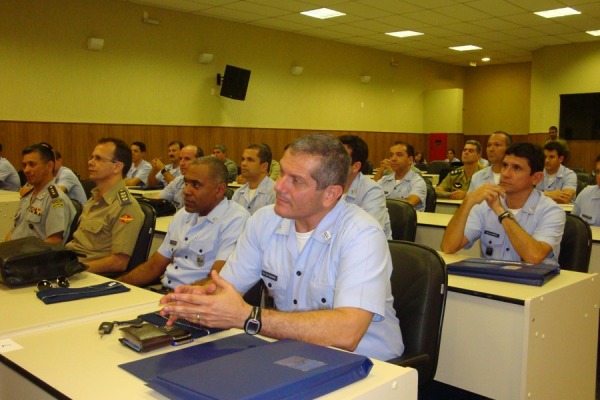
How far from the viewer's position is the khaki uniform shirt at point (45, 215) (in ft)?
11.7

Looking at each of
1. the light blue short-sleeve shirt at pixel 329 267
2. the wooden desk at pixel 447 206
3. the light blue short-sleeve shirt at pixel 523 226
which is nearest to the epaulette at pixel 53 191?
the light blue short-sleeve shirt at pixel 329 267

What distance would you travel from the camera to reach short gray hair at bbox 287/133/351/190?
6.46 feet

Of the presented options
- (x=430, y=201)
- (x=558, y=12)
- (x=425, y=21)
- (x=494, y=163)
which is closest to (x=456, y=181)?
(x=494, y=163)

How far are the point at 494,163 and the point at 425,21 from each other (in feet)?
17.7

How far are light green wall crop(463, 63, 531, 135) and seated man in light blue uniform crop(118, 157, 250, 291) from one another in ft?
45.2

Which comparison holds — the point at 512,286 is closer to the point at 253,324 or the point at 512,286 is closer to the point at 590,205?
the point at 253,324

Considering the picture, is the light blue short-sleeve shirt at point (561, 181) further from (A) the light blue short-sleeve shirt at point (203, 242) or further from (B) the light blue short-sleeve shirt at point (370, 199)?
(A) the light blue short-sleeve shirt at point (203, 242)

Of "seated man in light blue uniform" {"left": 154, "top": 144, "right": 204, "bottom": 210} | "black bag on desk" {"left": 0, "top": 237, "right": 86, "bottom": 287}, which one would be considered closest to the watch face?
"black bag on desk" {"left": 0, "top": 237, "right": 86, "bottom": 287}

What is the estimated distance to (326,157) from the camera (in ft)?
6.48

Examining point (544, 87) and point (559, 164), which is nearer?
point (559, 164)

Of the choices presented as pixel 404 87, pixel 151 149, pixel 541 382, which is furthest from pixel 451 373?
pixel 404 87

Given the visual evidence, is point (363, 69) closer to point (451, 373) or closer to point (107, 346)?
point (451, 373)

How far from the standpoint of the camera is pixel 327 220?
202 centimetres

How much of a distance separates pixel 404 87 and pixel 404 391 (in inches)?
528
